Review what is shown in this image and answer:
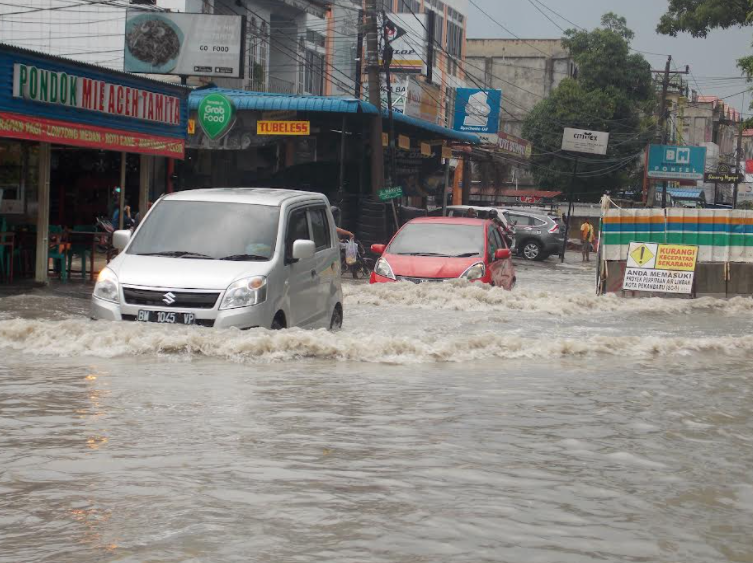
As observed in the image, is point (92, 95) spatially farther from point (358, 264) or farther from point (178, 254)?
point (358, 264)

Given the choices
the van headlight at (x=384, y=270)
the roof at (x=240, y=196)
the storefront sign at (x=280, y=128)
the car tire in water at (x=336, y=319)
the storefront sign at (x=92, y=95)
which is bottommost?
the car tire in water at (x=336, y=319)

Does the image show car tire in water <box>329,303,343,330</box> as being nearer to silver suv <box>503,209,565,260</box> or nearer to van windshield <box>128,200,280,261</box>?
van windshield <box>128,200,280,261</box>

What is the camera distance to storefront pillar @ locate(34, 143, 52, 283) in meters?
18.1

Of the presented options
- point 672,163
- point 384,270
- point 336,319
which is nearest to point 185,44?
point 384,270

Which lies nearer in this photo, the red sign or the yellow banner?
the red sign

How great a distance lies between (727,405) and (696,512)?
3759 millimetres

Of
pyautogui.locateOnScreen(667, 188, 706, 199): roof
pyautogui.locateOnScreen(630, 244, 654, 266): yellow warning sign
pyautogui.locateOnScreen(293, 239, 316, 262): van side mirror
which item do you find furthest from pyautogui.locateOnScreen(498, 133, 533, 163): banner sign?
pyautogui.locateOnScreen(293, 239, 316, 262): van side mirror

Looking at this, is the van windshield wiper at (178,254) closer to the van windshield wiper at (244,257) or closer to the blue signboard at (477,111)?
the van windshield wiper at (244,257)

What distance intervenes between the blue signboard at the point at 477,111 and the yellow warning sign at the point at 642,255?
2677 cm

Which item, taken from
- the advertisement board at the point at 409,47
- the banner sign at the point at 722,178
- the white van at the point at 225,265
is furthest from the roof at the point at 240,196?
the banner sign at the point at 722,178

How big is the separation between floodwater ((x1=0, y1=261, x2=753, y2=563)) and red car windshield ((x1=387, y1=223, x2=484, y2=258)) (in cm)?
557

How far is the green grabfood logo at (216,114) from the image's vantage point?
25.3 meters

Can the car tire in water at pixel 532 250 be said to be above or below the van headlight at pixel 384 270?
below

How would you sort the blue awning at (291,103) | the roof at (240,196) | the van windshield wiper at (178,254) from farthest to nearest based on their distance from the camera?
the blue awning at (291,103)
the roof at (240,196)
the van windshield wiper at (178,254)
